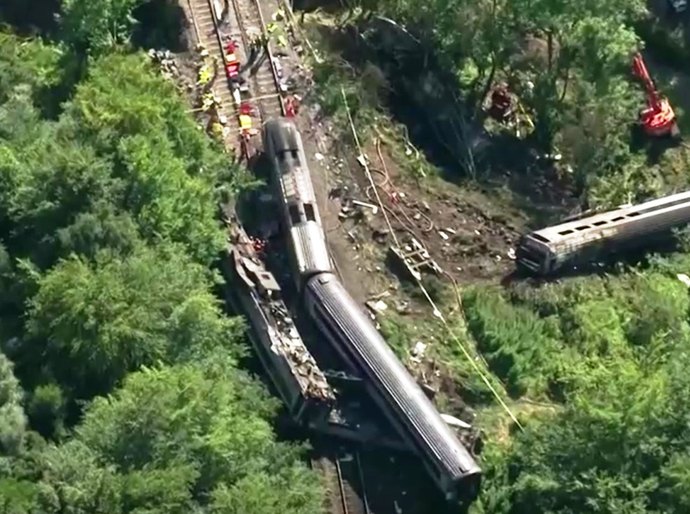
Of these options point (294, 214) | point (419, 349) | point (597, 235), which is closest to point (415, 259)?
point (419, 349)

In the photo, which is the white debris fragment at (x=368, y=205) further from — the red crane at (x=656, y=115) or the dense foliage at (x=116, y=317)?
the red crane at (x=656, y=115)

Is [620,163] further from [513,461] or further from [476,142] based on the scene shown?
[513,461]

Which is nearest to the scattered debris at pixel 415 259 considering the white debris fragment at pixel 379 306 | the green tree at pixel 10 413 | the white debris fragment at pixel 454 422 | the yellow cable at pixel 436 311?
the yellow cable at pixel 436 311

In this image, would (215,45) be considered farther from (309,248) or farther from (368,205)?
(309,248)

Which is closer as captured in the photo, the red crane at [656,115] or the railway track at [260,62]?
the railway track at [260,62]

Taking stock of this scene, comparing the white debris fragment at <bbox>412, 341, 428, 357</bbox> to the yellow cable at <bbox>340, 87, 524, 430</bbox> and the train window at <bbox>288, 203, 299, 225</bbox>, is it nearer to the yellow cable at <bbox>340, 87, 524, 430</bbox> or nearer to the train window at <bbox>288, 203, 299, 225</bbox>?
the yellow cable at <bbox>340, 87, 524, 430</bbox>

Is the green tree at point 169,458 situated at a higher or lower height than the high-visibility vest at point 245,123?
lower

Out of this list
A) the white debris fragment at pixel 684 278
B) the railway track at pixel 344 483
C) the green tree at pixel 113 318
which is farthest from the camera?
the white debris fragment at pixel 684 278
